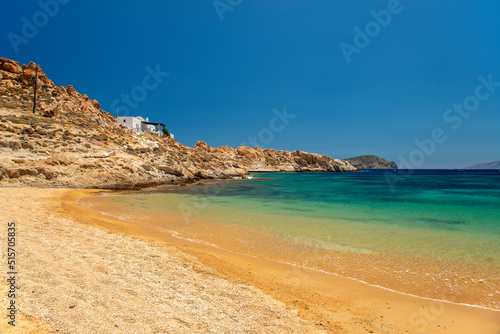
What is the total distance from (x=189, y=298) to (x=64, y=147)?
2725 cm

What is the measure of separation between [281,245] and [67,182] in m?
21.3

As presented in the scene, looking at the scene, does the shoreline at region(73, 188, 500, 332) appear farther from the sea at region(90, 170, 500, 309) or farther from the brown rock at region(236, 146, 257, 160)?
the brown rock at region(236, 146, 257, 160)

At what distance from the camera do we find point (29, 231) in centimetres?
709

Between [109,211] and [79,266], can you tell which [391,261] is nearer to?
[79,266]

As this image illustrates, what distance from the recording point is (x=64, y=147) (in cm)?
2494

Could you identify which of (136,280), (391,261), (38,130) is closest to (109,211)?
(136,280)

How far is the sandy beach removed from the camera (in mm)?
3496

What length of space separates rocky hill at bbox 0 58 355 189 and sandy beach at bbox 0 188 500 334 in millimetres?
18195

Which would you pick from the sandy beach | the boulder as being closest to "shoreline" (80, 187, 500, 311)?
the sandy beach

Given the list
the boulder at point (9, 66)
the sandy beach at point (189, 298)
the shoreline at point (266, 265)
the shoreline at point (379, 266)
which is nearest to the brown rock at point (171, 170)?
the shoreline at point (379, 266)

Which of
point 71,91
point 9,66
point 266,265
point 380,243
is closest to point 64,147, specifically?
point 71,91

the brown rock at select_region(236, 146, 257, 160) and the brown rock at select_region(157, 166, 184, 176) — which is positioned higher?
the brown rock at select_region(236, 146, 257, 160)

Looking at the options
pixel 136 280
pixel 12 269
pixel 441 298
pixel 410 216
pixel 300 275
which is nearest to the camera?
pixel 12 269

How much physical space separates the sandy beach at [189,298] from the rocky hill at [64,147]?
1820cm
